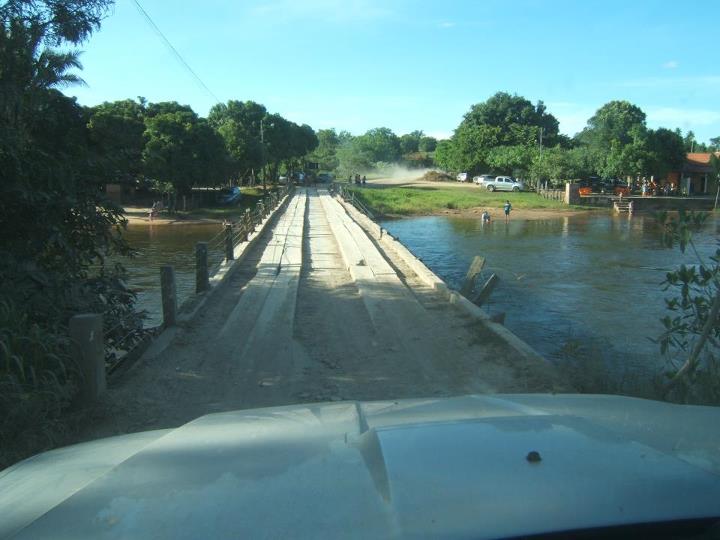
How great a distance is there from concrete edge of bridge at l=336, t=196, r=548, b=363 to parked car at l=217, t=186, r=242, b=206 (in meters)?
29.3

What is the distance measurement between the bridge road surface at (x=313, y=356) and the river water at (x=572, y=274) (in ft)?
5.57

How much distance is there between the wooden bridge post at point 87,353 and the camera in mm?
5551

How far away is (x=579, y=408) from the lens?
9.02ft

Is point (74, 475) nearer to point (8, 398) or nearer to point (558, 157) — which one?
point (8, 398)

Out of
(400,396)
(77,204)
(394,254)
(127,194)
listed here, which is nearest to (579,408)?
(400,396)

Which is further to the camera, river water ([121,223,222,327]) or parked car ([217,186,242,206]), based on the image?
parked car ([217,186,242,206])

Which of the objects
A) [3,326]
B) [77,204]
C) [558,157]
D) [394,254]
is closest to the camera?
[3,326]

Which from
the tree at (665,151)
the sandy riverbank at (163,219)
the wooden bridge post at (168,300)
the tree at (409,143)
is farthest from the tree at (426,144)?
the wooden bridge post at (168,300)

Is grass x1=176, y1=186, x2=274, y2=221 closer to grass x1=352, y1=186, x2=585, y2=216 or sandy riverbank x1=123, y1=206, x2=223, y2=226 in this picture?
sandy riverbank x1=123, y1=206, x2=223, y2=226

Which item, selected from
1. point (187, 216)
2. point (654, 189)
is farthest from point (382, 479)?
point (654, 189)

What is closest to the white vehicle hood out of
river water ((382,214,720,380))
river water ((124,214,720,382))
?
river water ((382,214,720,380))

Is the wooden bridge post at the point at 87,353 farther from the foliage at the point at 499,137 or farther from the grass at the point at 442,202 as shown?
the foliage at the point at 499,137

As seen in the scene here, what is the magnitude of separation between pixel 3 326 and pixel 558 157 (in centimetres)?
6118

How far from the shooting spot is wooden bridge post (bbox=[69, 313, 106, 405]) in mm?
5551
